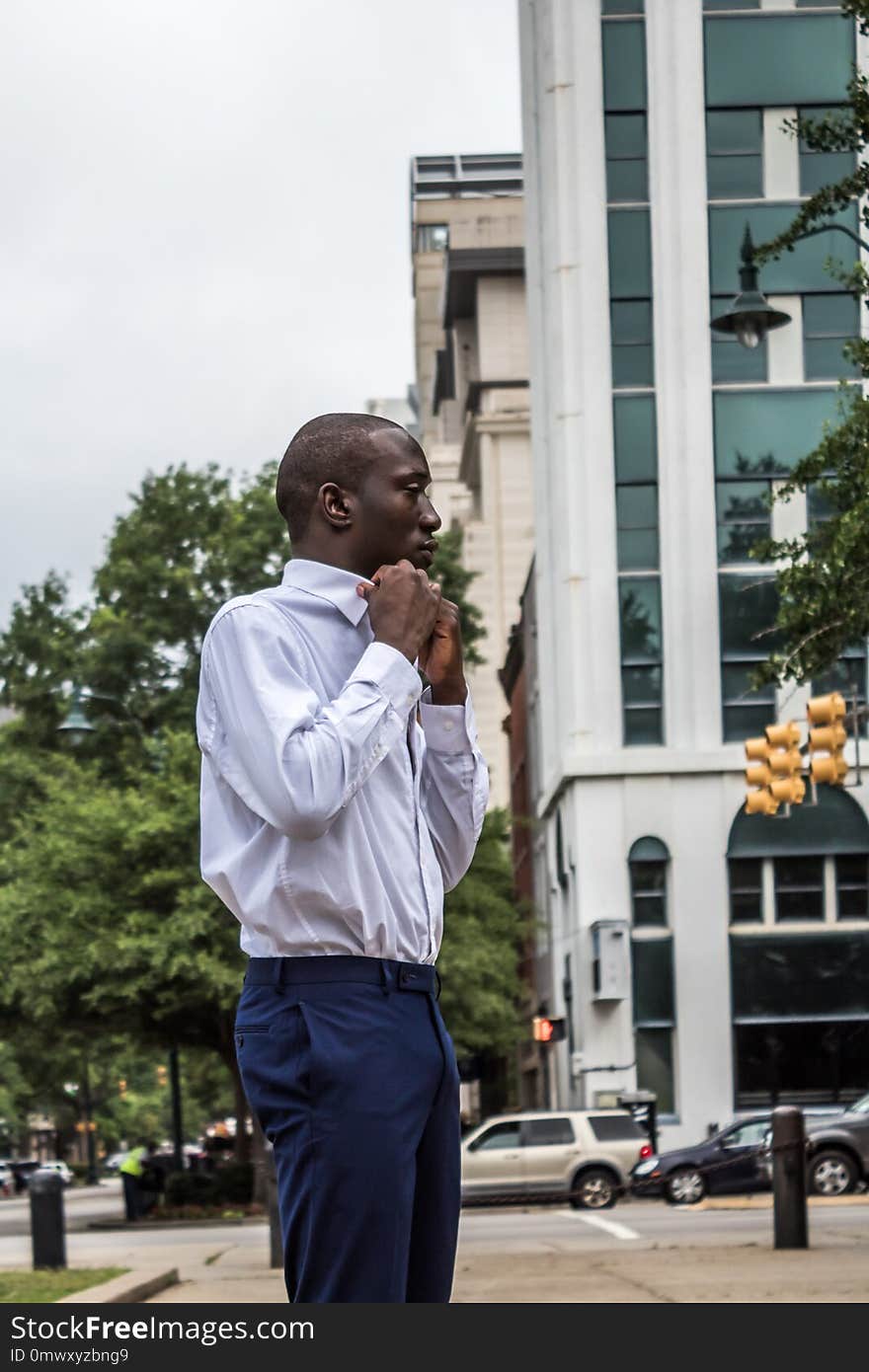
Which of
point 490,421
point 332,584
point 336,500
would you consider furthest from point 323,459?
point 490,421

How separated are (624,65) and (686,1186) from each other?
2602 centimetres

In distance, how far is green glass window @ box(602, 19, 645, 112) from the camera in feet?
154

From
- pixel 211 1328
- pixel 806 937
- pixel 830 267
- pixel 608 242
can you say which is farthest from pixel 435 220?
pixel 211 1328

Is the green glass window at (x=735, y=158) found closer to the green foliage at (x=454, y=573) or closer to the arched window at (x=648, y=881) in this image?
the green foliage at (x=454, y=573)

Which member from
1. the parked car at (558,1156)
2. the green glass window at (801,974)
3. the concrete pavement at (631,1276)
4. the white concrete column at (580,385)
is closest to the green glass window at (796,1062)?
the green glass window at (801,974)

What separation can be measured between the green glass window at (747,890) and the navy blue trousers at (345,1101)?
141 ft

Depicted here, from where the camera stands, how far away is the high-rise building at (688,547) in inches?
1775

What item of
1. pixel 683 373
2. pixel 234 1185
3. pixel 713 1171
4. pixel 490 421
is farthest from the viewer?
pixel 490 421

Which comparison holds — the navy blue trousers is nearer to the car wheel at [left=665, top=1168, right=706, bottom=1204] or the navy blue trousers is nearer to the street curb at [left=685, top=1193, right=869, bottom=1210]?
the street curb at [left=685, top=1193, right=869, bottom=1210]

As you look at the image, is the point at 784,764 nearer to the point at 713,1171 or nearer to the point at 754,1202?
the point at 754,1202

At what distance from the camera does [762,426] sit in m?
46.0

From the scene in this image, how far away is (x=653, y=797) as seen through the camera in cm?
4609

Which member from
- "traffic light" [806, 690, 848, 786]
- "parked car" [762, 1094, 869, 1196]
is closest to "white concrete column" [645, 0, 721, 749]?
"parked car" [762, 1094, 869, 1196]

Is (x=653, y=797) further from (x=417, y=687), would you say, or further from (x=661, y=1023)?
(x=417, y=687)
